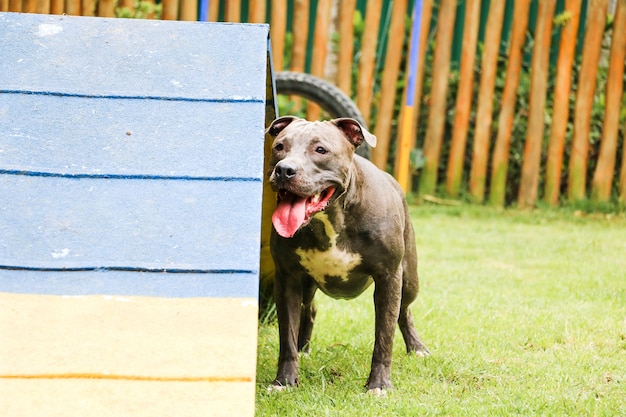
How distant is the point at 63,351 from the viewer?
3.19 m

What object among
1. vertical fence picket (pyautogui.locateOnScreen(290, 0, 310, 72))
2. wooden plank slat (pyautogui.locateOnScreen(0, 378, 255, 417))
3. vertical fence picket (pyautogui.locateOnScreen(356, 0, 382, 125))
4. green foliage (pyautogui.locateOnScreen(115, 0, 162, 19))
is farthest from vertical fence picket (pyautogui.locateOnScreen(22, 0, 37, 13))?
wooden plank slat (pyautogui.locateOnScreen(0, 378, 255, 417))

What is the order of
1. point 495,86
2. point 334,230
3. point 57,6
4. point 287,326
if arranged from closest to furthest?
point 334,230 < point 287,326 < point 57,6 < point 495,86

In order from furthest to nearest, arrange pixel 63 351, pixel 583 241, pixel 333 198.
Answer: pixel 583 241 < pixel 333 198 < pixel 63 351

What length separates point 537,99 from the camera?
381 inches

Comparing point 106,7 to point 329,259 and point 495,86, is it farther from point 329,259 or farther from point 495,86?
point 329,259

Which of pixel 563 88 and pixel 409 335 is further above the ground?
pixel 563 88

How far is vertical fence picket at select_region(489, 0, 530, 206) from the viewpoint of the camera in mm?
9555

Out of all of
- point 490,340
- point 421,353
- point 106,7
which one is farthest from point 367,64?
point 421,353

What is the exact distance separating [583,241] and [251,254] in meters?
5.64

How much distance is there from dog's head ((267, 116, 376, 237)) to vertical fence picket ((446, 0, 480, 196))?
19.0 ft

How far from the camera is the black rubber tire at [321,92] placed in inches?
314

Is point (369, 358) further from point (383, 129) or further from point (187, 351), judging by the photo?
point (383, 129)

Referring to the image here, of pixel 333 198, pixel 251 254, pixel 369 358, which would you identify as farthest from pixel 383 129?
pixel 251 254

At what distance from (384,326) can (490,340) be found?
110 cm
